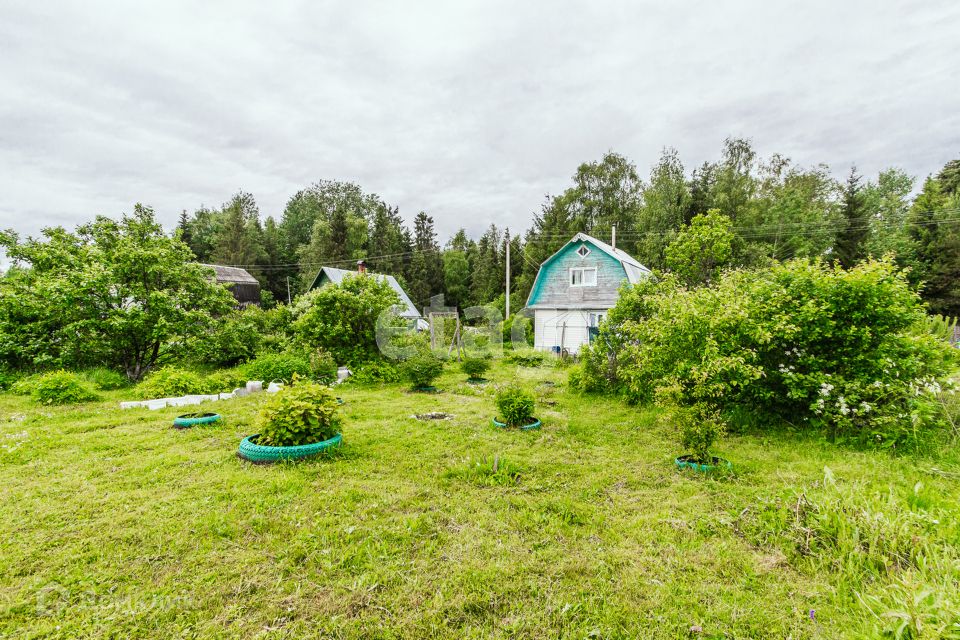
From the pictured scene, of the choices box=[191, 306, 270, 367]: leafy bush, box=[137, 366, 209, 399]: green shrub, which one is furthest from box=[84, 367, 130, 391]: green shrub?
box=[191, 306, 270, 367]: leafy bush

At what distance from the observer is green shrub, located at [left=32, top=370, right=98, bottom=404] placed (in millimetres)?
6695

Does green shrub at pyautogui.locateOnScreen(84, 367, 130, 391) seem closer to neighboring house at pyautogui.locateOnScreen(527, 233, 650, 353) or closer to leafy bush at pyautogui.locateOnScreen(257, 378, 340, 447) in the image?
leafy bush at pyautogui.locateOnScreen(257, 378, 340, 447)

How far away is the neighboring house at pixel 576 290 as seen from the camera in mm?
15633

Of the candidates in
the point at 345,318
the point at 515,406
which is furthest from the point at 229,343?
the point at 515,406

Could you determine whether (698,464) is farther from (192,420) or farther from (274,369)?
(274,369)

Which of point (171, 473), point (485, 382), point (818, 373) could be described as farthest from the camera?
point (485, 382)

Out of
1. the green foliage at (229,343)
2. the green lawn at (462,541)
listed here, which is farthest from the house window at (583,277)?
the green foliage at (229,343)

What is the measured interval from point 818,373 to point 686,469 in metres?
2.56

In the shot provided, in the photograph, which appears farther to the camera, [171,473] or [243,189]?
[243,189]

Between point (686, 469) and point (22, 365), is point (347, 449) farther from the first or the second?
point (22, 365)

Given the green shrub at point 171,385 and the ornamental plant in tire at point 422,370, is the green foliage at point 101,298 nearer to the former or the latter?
the green shrub at point 171,385

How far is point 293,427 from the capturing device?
440 centimetres

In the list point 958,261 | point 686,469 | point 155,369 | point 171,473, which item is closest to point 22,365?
point 155,369

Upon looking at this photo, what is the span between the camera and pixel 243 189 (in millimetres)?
44750
